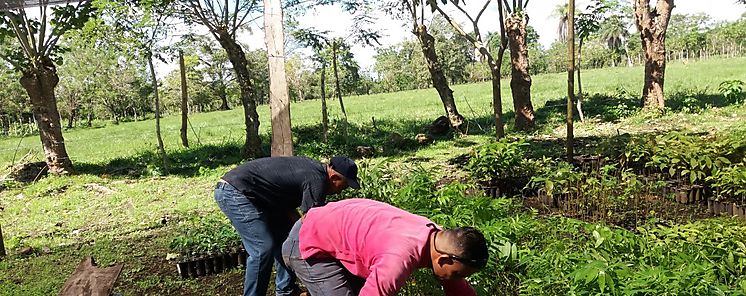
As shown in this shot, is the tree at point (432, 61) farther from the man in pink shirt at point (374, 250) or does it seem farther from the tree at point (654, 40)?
Answer: the man in pink shirt at point (374, 250)

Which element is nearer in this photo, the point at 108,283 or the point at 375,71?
the point at 108,283

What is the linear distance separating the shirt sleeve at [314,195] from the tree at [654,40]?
1107 centimetres

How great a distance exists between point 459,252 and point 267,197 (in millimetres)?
1632

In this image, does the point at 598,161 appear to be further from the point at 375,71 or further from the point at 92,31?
the point at 375,71

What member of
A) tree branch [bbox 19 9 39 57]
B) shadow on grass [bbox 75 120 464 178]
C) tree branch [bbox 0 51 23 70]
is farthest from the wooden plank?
tree branch [bbox 19 9 39 57]

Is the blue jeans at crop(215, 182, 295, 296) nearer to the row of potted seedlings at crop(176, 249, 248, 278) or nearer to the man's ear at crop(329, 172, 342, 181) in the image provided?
the man's ear at crop(329, 172, 342, 181)

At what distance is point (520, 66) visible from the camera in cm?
1140

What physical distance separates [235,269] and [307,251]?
7.99 ft

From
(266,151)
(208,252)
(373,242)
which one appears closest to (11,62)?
(266,151)

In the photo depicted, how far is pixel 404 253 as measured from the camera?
1.93m

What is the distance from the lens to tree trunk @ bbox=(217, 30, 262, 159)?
10.1 metres

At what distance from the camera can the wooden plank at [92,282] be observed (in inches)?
120

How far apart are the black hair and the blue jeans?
5.38 ft

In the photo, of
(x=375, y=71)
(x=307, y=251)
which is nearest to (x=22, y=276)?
(x=307, y=251)
